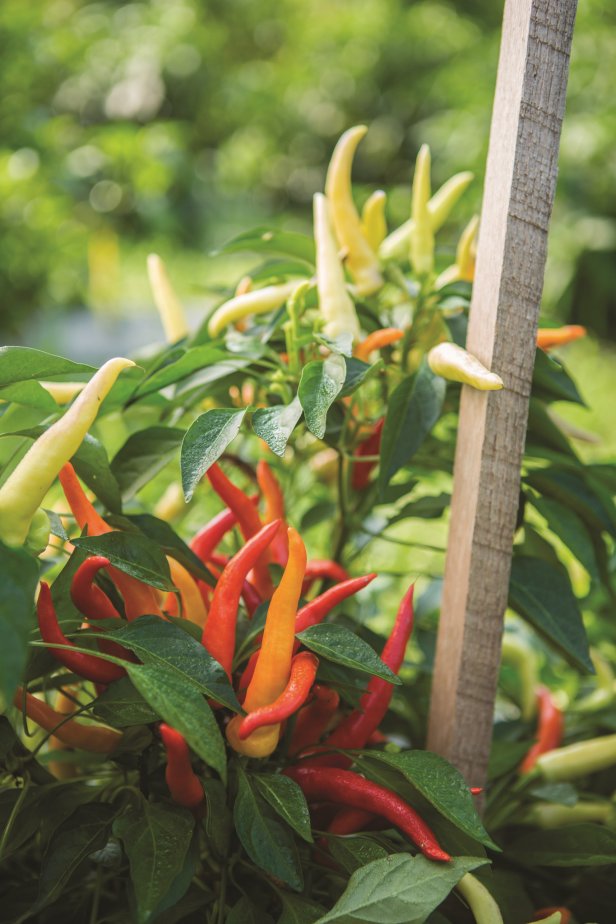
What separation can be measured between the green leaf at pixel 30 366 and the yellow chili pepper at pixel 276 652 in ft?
0.56

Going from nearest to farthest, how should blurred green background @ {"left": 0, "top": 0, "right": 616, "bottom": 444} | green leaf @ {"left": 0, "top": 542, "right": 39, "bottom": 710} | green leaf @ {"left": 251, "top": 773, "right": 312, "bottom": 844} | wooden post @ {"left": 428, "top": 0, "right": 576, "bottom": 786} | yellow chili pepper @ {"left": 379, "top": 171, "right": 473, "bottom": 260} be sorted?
1. green leaf @ {"left": 0, "top": 542, "right": 39, "bottom": 710}
2. green leaf @ {"left": 251, "top": 773, "right": 312, "bottom": 844}
3. wooden post @ {"left": 428, "top": 0, "right": 576, "bottom": 786}
4. yellow chili pepper @ {"left": 379, "top": 171, "right": 473, "bottom": 260}
5. blurred green background @ {"left": 0, "top": 0, "right": 616, "bottom": 444}

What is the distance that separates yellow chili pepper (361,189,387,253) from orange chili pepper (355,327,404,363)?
14 centimetres

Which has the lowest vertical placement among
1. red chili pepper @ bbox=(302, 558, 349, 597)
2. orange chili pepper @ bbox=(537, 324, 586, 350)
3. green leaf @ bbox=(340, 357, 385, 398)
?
red chili pepper @ bbox=(302, 558, 349, 597)

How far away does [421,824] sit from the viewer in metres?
0.58

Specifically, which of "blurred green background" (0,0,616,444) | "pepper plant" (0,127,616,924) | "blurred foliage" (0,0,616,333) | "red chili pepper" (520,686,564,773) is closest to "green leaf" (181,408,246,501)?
"pepper plant" (0,127,616,924)

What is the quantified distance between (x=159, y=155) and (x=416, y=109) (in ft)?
4.97

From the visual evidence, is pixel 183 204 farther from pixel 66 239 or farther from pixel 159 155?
pixel 66 239

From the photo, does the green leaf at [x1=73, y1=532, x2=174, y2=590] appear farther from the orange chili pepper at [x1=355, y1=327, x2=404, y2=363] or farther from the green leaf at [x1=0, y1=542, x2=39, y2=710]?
the orange chili pepper at [x1=355, y1=327, x2=404, y2=363]

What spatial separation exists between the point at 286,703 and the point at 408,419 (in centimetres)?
23

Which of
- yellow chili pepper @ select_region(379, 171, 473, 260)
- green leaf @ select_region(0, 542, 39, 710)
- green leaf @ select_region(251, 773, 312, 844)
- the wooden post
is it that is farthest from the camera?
yellow chili pepper @ select_region(379, 171, 473, 260)

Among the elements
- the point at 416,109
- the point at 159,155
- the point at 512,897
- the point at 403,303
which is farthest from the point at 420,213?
the point at 416,109

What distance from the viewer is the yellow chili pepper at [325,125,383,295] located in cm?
79

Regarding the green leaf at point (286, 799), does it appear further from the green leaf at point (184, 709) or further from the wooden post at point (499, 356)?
the wooden post at point (499, 356)

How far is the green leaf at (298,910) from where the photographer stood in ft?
1.83
